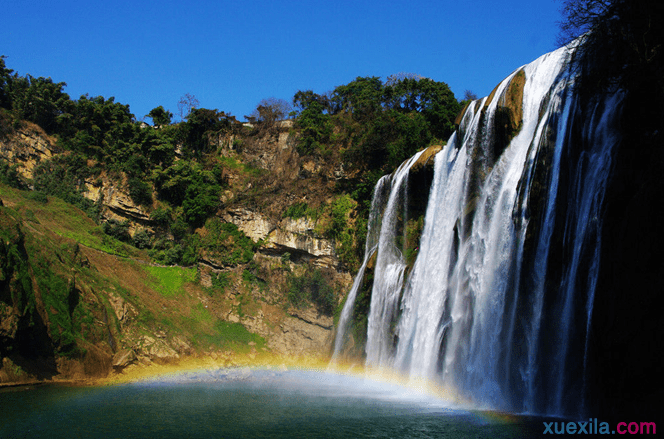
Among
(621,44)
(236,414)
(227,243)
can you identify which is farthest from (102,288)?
(621,44)

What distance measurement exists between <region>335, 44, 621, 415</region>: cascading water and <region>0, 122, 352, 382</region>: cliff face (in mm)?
13151

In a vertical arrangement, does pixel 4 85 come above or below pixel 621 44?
above

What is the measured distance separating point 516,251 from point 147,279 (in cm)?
2682

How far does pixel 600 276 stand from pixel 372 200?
21.8 meters

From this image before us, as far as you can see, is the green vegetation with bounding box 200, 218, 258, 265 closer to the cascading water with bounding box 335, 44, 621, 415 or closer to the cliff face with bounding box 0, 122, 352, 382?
the cliff face with bounding box 0, 122, 352, 382

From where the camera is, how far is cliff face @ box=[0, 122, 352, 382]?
70.0 feet

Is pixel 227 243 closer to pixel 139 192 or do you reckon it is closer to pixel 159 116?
pixel 139 192

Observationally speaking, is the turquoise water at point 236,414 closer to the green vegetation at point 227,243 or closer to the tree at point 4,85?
the green vegetation at point 227,243

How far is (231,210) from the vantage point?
4084cm

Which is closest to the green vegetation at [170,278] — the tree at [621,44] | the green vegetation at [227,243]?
the green vegetation at [227,243]

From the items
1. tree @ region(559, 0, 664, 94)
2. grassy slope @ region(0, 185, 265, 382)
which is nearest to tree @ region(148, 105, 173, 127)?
grassy slope @ region(0, 185, 265, 382)

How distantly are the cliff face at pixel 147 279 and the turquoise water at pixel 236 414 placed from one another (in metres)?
2.93

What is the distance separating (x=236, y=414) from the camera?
15.1m

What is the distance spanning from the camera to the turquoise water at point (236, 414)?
1221 centimetres
